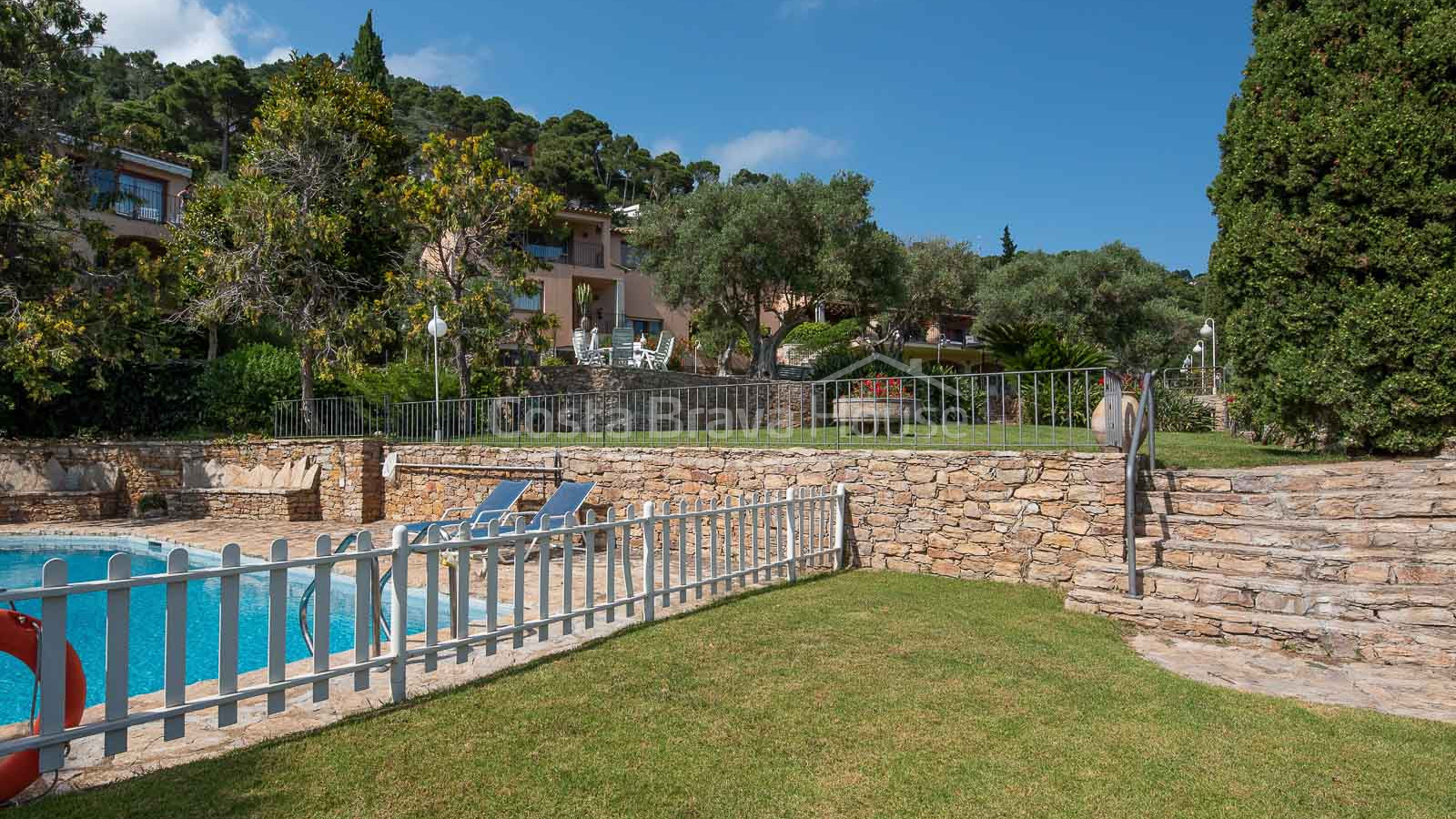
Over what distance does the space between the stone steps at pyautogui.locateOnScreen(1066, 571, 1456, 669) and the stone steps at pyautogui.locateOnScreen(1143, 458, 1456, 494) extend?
152 centimetres

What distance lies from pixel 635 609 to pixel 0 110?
59.0 ft

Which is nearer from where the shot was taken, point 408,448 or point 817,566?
Result: point 817,566

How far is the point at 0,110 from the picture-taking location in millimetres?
15445

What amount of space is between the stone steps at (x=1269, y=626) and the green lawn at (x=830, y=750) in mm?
1026

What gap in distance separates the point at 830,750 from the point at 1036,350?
13095 mm

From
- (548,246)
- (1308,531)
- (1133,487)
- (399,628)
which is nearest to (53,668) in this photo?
(399,628)

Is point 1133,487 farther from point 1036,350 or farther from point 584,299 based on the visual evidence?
point 584,299

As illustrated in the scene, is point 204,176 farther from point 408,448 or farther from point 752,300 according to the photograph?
point 752,300

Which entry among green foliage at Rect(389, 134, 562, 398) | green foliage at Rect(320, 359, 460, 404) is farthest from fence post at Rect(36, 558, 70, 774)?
green foliage at Rect(320, 359, 460, 404)

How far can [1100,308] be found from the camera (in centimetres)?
3158

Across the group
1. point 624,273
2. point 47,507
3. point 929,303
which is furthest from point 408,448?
point 929,303

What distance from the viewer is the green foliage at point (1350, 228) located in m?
7.81

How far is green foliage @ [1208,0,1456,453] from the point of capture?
7.81 metres

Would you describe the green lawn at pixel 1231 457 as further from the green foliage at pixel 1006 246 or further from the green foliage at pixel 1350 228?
the green foliage at pixel 1006 246
